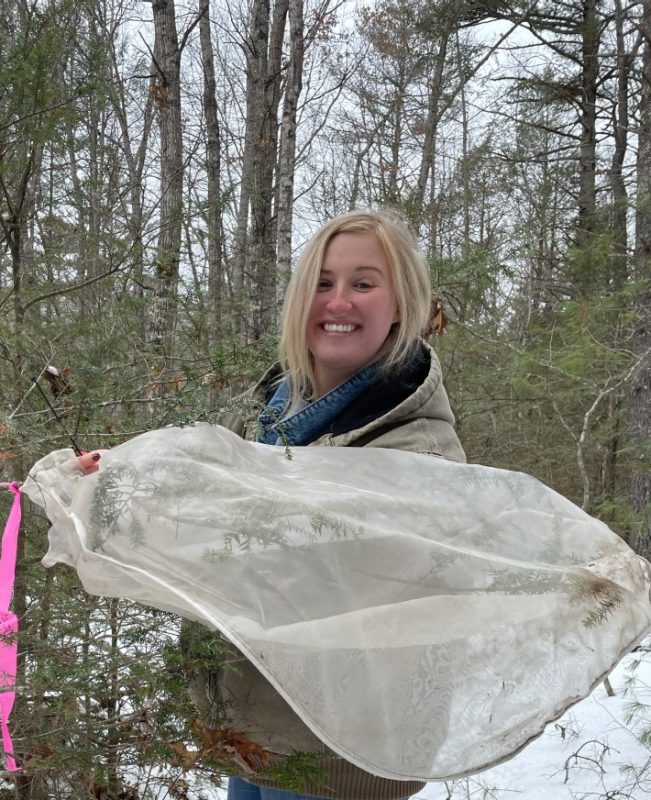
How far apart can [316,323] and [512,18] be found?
8.37m

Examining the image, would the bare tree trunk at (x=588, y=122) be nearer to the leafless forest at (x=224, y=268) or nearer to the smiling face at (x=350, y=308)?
the leafless forest at (x=224, y=268)

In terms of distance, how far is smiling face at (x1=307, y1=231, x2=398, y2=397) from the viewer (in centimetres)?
174

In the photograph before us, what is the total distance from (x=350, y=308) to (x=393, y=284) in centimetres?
13

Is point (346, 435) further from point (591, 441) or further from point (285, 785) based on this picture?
point (591, 441)

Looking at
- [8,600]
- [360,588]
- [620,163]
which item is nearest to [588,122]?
[620,163]

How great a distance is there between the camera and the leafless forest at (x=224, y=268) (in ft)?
6.06

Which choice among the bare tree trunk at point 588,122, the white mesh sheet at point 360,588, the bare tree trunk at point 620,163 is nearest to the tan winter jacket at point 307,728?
the white mesh sheet at point 360,588

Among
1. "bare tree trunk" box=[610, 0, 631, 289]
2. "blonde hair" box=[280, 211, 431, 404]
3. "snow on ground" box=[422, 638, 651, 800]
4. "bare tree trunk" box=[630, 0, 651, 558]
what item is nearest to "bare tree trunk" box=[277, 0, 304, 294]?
"bare tree trunk" box=[630, 0, 651, 558]

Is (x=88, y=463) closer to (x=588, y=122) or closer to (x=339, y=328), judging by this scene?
(x=339, y=328)

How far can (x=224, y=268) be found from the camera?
781 cm

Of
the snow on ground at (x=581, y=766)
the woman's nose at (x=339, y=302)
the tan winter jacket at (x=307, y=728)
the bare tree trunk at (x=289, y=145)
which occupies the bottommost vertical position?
the snow on ground at (x=581, y=766)

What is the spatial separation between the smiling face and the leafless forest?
0.33 m

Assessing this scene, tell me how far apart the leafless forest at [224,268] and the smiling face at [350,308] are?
0.33 meters

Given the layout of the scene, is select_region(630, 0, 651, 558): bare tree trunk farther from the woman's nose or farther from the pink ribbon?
the pink ribbon
